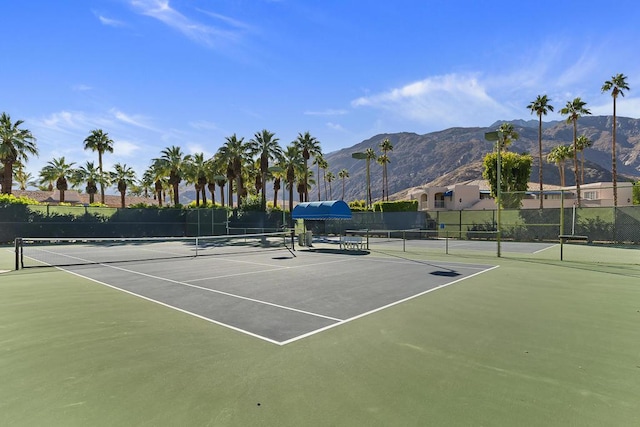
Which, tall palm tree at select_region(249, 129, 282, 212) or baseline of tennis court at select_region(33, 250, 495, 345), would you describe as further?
tall palm tree at select_region(249, 129, 282, 212)

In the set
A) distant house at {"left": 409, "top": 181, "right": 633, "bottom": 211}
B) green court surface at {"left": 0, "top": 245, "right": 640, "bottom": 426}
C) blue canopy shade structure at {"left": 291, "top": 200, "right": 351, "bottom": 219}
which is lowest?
green court surface at {"left": 0, "top": 245, "right": 640, "bottom": 426}

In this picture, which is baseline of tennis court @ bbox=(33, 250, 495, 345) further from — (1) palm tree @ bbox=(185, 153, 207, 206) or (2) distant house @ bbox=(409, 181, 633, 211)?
Answer: (2) distant house @ bbox=(409, 181, 633, 211)

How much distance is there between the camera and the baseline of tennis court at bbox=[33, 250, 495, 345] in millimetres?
6984

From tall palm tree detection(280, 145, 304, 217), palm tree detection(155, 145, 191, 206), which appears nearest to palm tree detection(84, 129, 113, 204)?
palm tree detection(155, 145, 191, 206)

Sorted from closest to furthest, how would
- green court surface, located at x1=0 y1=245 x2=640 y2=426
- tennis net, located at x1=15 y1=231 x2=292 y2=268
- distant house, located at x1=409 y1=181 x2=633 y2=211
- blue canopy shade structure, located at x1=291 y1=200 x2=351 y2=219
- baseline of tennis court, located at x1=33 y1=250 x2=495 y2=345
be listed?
1. green court surface, located at x1=0 y1=245 x2=640 y2=426
2. baseline of tennis court, located at x1=33 y1=250 x2=495 y2=345
3. tennis net, located at x1=15 y1=231 x2=292 y2=268
4. blue canopy shade structure, located at x1=291 y1=200 x2=351 y2=219
5. distant house, located at x1=409 y1=181 x2=633 y2=211

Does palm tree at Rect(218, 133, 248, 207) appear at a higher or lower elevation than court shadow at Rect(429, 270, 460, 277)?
higher

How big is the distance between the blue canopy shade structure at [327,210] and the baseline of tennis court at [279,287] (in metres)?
15.2

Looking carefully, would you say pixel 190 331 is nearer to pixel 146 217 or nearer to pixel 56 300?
pixel 56 300

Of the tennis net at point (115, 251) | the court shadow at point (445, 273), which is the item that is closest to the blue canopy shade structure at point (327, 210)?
the tennis net at point (115, 251)

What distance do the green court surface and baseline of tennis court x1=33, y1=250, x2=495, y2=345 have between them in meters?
0.46

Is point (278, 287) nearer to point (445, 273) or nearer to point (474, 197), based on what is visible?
point (445, 273)

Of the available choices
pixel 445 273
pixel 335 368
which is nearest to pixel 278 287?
pixel 335 368

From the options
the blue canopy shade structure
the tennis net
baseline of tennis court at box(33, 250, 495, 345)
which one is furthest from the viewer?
the blue canopy shade structure

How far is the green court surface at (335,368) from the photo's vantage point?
3.53m
